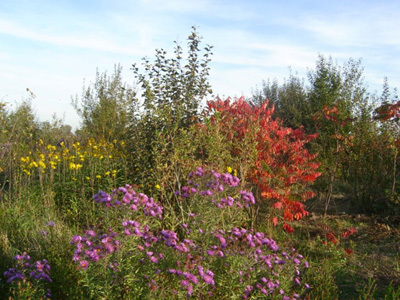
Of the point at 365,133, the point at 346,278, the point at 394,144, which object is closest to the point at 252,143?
the point at 346,278

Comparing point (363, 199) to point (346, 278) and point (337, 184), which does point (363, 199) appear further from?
point (346, 278)

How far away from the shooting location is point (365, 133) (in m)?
7.53

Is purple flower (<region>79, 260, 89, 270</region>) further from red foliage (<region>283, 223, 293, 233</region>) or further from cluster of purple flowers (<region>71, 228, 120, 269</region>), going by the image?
red foliage (<region>283, 223, 293, 233</region>)

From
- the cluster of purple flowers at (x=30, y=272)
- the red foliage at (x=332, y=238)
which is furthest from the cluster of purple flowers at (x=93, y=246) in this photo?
the red foliage at (x=332, y=238)

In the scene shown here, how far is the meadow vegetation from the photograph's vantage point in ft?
10.3

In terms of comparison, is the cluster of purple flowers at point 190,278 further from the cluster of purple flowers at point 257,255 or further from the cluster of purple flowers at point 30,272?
the cluster of purple flowers at point 30,272

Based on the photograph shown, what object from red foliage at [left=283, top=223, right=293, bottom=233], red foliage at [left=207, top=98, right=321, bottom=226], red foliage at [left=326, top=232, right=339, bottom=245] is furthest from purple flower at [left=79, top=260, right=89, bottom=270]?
red foliage at [left=326, top=232, right=339, bottom=245]

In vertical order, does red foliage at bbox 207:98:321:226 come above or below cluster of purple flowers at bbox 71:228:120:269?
above

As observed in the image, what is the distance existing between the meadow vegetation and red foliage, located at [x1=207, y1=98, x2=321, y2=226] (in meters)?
0.02

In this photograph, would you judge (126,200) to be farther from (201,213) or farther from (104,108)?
(104,108)

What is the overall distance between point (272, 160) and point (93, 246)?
331cm

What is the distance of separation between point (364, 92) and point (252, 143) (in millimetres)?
7335

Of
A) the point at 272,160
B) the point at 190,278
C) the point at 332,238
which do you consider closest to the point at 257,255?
the point at 190,278

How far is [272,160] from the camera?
5.75 metres
